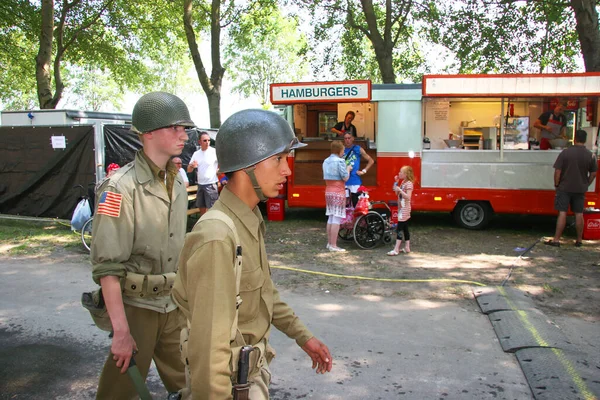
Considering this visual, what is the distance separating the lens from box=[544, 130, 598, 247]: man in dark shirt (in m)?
9.31

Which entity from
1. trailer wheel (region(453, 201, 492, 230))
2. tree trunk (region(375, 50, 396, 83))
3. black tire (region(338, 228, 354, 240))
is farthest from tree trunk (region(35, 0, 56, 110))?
trailer wheel (region(453, 201, 492, 230))

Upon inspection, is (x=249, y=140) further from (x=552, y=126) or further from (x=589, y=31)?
(x=589, y=31)

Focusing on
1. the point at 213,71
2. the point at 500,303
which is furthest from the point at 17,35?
the point at 500,303

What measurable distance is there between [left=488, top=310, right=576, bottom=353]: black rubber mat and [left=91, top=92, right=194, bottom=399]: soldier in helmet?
334cm

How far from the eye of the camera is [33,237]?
10281mm

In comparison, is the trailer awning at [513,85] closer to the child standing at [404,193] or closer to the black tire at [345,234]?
the child standing at [404,193]

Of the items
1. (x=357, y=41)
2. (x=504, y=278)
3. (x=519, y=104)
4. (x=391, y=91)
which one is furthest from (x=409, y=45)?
(x=504, y=278)

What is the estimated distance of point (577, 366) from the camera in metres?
4.32

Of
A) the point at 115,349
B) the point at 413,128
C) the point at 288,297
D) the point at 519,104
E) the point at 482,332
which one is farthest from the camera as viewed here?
the point at 519,104

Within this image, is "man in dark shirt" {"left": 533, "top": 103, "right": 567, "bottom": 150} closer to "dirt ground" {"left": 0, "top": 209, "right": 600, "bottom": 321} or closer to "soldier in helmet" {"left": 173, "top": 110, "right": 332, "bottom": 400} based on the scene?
"dirt ground" {"left": 0, "top": 209, "right": 600, "bottom": 321}

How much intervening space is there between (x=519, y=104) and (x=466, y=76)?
2945mm

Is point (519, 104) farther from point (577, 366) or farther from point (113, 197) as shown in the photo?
point (113, 197)

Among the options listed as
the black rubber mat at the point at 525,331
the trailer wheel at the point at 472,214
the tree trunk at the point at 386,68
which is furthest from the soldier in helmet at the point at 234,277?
the tree trunk at the point at 386,68

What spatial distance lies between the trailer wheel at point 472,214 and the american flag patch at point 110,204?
980 cm
